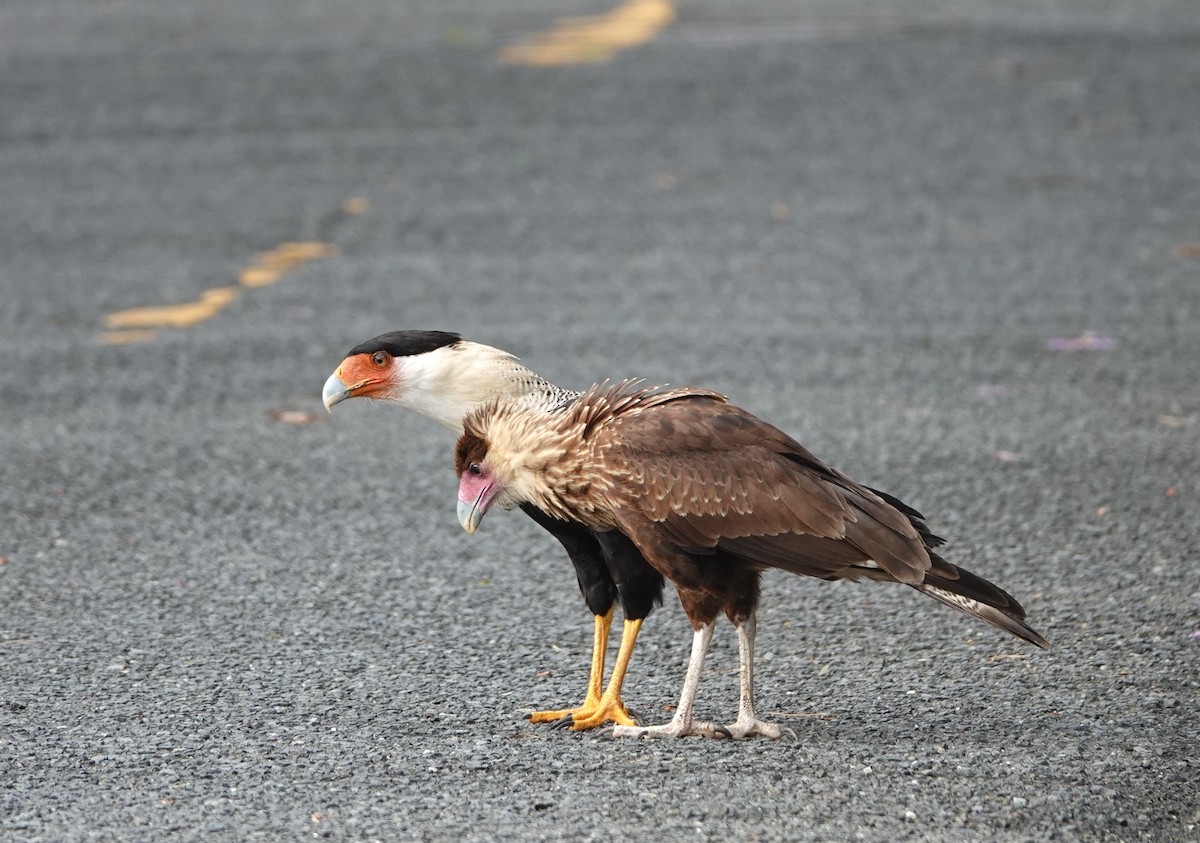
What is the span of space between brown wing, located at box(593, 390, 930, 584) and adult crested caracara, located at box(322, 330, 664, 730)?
0.26m

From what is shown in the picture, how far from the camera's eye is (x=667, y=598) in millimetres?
5707

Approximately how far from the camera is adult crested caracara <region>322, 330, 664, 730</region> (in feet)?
14.6

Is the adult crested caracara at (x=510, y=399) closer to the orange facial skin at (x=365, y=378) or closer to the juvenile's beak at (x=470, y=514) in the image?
the orange facial skin at (x=365, y=378)

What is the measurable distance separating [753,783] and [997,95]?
1199cm

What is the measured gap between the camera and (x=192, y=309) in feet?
31.2

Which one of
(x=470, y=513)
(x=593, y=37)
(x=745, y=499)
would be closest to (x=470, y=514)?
(x=470, y=513)

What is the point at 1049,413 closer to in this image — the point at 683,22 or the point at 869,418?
the point at 869,418

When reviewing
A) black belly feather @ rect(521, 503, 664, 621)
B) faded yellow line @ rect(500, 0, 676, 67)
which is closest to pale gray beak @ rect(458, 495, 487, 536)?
black belly feather @ rect(521, 503, 664, 621)

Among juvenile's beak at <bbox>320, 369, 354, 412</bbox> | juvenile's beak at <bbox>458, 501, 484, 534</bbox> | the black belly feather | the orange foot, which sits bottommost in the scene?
the orange foot

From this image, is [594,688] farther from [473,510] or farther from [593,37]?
[593,37]

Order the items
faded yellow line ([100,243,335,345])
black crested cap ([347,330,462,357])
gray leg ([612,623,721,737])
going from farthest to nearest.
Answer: faded yellow line ([100,243,335,345])
black crested cap ([347,330,462,357])
gray leg ([612,623,721,737])

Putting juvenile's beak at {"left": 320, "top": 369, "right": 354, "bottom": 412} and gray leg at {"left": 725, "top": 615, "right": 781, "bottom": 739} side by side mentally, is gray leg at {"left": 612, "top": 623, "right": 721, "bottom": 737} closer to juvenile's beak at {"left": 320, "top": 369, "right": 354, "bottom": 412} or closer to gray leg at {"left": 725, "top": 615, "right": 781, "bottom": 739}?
gray leg at {"left": 725, "top": 615, "right": 781, "bottom": 739}

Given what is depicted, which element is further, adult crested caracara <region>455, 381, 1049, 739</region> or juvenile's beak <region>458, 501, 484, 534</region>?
juvenile's beak <region>458, 501, 484, 534</region>

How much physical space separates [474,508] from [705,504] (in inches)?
26.1
